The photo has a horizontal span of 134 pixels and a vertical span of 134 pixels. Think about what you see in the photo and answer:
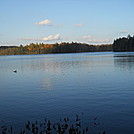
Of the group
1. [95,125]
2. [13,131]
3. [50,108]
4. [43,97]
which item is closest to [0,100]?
[43,97]

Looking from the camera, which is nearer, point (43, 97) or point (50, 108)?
point (50, 108)

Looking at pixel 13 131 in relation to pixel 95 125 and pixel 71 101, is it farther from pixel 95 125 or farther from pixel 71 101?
pixel 71 101

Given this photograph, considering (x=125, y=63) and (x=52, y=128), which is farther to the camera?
(x=125, y=63)

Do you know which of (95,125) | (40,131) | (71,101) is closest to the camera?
(40,131)

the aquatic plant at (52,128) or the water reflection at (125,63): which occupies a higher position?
the water reflection at (125,63)

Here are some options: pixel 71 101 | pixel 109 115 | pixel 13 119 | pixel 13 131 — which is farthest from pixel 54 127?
pixel 71 101

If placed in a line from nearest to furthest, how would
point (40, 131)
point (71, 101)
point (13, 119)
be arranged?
point (40, 131)
point (13, 119)
point (71, 101)

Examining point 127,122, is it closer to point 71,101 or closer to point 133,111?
point 133,111

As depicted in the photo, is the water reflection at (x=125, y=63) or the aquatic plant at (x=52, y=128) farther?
the water reflection at (x=125, y=63)

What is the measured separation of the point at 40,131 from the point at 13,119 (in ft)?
11.6

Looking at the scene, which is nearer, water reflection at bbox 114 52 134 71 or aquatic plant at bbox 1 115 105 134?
aquatic plant at bbox 1 115 105 134

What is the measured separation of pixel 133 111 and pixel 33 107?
909cm

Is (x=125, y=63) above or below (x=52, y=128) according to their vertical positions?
above

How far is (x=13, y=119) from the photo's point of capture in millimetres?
14516
